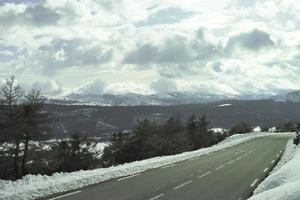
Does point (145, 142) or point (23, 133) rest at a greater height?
point (23, 133)

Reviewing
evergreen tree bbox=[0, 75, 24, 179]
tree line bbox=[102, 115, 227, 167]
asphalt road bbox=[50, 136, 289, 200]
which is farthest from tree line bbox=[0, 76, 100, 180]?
tree line bbox=[102, 115, 227, 167]

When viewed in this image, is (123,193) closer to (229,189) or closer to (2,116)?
(229,189)

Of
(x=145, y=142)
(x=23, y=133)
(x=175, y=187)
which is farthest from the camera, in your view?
(x=145, y=142)

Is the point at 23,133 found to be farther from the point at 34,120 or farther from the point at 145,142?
the point at 145,142

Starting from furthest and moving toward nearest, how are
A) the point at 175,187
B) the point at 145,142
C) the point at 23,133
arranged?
the point at 145,142
the point at 23,133
the point at 175,187

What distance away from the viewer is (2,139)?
26234mm

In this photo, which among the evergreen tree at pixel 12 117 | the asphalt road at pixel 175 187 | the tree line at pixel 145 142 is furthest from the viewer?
the tree line at pixel 145 142

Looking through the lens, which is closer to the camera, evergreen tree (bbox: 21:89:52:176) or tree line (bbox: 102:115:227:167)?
evergreen tree (bbox: 21:89:52:176)

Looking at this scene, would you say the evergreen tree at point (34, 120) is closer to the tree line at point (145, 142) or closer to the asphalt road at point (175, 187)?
the asphalt road at point (175, 187)

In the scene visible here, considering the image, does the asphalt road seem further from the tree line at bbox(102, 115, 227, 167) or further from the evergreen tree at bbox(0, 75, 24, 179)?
the tree line at bbox(102, 115, 227, 167)

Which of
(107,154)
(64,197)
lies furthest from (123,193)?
(107,154)

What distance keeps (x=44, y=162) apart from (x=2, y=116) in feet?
18.1

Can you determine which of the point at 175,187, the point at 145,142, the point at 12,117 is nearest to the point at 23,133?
the point at 12,117

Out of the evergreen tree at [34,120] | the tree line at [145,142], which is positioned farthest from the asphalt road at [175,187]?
the tree line at [145,142]
